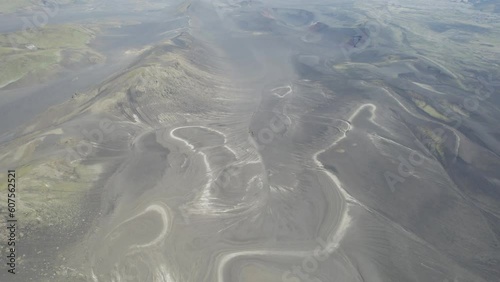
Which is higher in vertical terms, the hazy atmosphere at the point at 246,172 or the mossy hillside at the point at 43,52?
the hazy atmosphere at the point at 246,172

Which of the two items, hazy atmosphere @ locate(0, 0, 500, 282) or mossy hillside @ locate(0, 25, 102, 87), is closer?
hazy atmosphere @ locate(0, 0, 500, 282)

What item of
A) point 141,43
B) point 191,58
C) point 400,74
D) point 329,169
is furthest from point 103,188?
point 141,43

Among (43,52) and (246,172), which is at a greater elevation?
(246,172)

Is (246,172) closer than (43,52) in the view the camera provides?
Yes

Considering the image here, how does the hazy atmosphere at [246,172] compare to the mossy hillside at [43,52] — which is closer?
the hazy atmosphere at [246,172]

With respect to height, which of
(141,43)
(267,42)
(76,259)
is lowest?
(141,43)

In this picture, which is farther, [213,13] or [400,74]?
[213,13]

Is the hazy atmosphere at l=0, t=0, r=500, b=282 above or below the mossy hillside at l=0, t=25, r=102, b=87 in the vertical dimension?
above

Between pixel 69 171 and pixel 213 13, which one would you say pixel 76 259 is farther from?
pixel 213 13
